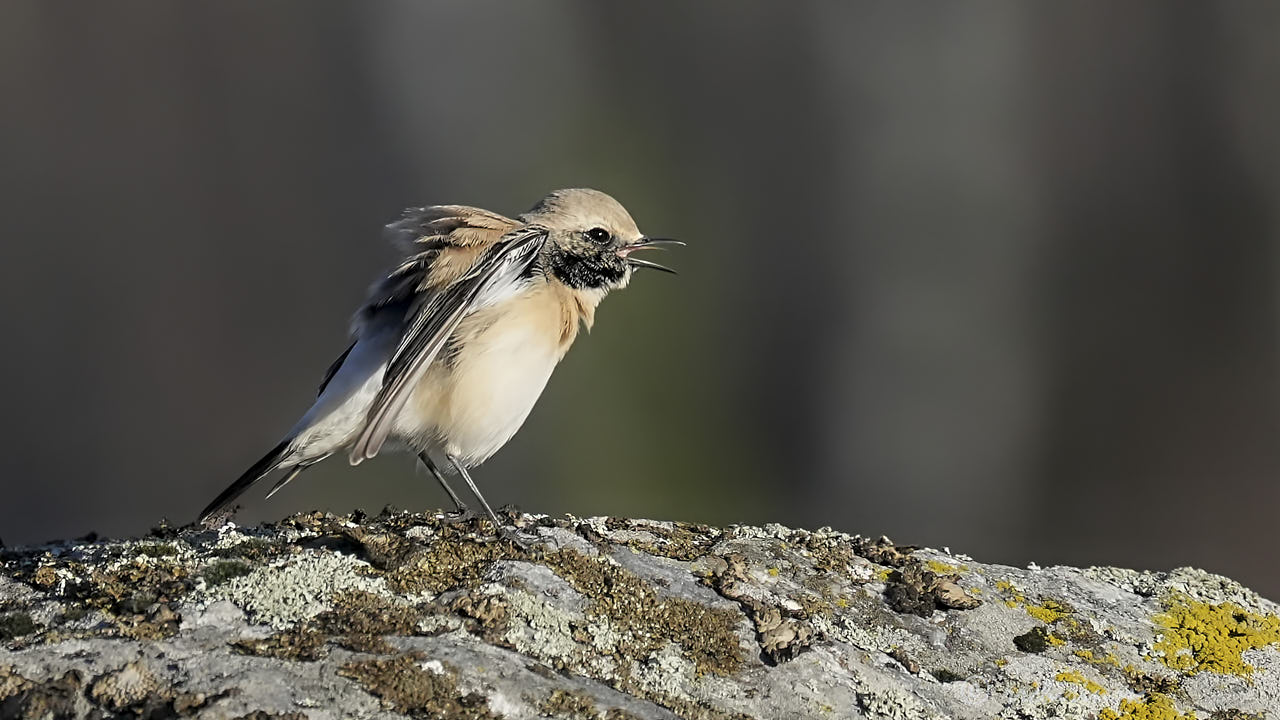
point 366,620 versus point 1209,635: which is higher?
point 366,620

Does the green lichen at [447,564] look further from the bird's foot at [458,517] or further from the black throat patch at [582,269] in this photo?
the black throat patch at [582,269]

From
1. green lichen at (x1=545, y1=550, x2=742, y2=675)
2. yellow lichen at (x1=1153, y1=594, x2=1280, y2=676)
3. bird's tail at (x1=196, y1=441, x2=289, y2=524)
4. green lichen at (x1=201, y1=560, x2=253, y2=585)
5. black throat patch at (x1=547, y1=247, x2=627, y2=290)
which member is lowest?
yellow lichen at (x1=1153, y1=594, x2=1280, y2=676)

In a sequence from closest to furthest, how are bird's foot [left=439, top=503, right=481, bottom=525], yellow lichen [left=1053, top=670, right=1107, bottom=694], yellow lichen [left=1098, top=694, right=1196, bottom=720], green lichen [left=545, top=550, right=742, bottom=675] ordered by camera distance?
1. green lichen [left=545, top=550, right=742, bottom=675]
2. yellow lichen [left=1098, top=694, right=1196, bottom=720]
3. yellow lichen [left=1053, top=670, right=1107, bottom=694]
4. bird's foot [left=439, top=503, right=481, bottom=525]

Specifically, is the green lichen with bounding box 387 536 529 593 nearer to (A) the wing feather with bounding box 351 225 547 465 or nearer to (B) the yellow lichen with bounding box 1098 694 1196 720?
(A) the wing feather with bounding box 351 225 547 465

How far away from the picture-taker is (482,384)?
241 inches

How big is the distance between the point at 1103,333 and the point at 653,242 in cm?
1355

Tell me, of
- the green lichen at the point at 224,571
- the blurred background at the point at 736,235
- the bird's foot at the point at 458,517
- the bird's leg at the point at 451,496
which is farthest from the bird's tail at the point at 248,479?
the blurred background at the point at 736,235

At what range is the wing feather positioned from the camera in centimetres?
579

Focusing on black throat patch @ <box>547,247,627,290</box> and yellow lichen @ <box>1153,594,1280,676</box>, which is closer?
yellow lichen @ <box>1153,594,1280,676</box>

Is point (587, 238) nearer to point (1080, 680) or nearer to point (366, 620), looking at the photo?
point (366, 620)

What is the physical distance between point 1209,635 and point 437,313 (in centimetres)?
355

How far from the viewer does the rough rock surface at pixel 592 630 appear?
11.3 feet

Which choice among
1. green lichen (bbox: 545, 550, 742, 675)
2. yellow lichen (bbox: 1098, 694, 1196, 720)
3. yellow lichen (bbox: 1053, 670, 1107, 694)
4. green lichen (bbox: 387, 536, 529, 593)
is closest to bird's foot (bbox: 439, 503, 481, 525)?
green lichen (bbox: 387, 536, 529, 593)

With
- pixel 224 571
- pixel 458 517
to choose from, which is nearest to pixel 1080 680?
pixel 458 517
